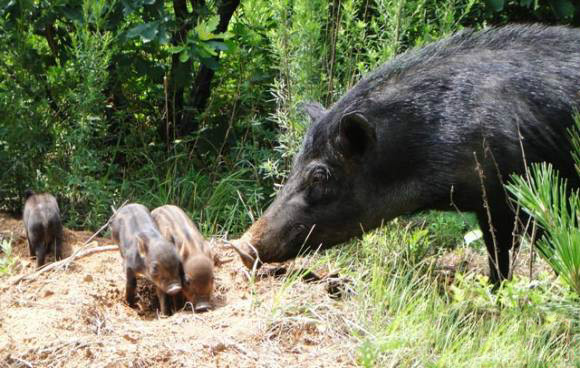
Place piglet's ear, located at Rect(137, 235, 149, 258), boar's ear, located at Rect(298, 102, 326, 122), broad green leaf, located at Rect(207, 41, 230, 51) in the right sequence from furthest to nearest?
broad green leaf, located at Rect(207, 41, 230, 51) < boar's ear, located at Rect(298, 102, 326, 122) < piglet's ear, located at Rect(137, 235, 149, 258)

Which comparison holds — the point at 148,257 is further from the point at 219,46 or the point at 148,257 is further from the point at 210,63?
the point at 210,63

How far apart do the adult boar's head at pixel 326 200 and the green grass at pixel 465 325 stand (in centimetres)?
37

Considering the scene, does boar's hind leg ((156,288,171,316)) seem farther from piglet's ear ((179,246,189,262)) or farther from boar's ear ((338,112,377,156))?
boar's ear ((338,112,377,156))

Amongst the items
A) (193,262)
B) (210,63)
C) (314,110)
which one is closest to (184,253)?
(193,262)

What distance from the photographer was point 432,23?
7.52 metres

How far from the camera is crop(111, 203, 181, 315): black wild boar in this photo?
5258mm

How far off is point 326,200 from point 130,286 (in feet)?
4.37

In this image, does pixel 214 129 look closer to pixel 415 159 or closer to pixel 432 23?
pixel 432 23

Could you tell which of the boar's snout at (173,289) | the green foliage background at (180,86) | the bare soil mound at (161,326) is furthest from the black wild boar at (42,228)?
the boar's snout at (173,289)

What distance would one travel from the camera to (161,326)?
15.9ft

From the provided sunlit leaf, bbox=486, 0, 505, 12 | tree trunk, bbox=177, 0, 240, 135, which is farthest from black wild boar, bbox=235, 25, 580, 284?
tree trunk, bbox=177, 0, 240, 135

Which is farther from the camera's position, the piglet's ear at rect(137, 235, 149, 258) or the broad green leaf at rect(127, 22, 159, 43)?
the broad green leaf at rect(127, 22, 159, 43)

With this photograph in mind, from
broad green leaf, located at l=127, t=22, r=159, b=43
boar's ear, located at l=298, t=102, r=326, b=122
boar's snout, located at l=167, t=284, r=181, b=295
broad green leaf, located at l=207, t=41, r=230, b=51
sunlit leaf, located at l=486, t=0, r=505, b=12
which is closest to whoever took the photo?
boar's snout, located at l=167, t=284, r=181, b=295

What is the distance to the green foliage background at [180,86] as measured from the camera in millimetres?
6707
